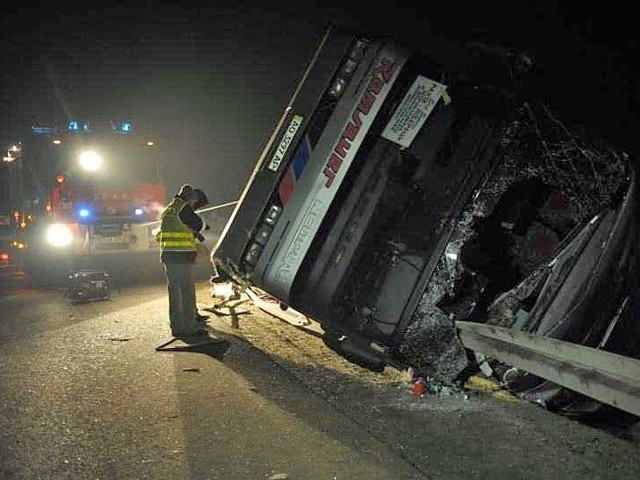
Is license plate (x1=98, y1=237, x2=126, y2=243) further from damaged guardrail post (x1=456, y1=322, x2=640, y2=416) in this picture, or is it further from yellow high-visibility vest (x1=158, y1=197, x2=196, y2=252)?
damaged guardrail post (x1=456, y1=322, x2=640, y2=416)

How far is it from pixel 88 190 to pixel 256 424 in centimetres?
1151

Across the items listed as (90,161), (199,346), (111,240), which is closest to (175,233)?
(199,346)

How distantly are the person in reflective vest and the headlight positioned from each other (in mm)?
8101

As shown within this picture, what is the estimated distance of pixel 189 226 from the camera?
22.1 ft

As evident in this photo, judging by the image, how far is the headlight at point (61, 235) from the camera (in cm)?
1401

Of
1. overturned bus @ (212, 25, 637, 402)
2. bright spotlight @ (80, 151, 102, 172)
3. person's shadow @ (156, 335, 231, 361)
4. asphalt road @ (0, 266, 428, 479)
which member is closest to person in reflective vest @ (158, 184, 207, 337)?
person's shadow @ (156, 335, 231, 361)

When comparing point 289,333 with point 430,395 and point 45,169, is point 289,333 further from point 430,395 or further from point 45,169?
point 45,169

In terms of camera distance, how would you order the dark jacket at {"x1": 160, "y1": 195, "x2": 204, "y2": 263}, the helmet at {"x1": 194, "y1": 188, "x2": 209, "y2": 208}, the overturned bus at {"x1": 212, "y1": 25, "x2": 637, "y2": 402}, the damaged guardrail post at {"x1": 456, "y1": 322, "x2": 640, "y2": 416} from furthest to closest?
the helmet at {"x1": 194, "y1": 188, "x2": 209, "y2": 208} < the dark jacket at {"x1": 160, "y1": 195, "x2": 204, "y2": 263} < the overturned bus at {"x1": 212, "y1": 25, "x2": 637, "y2": 402} < the damaged guardrail post at {"x1": 456, "y1": 322, "x2": 640, "y2": 416}

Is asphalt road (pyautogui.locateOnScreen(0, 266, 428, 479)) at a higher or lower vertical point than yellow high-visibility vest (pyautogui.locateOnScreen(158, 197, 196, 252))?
Result: lower

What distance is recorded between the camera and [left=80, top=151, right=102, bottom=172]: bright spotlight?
565 inches

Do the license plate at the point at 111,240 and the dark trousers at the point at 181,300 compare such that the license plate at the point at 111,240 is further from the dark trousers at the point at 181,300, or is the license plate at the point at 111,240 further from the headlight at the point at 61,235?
the dark trousers at the point at 181,300

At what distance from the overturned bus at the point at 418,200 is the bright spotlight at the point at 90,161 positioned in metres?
11.2

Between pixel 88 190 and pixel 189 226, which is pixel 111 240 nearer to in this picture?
pixel 88 190

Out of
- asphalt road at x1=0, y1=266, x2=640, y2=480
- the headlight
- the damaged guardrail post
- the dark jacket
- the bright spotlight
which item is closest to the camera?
the damaged guardrail post
